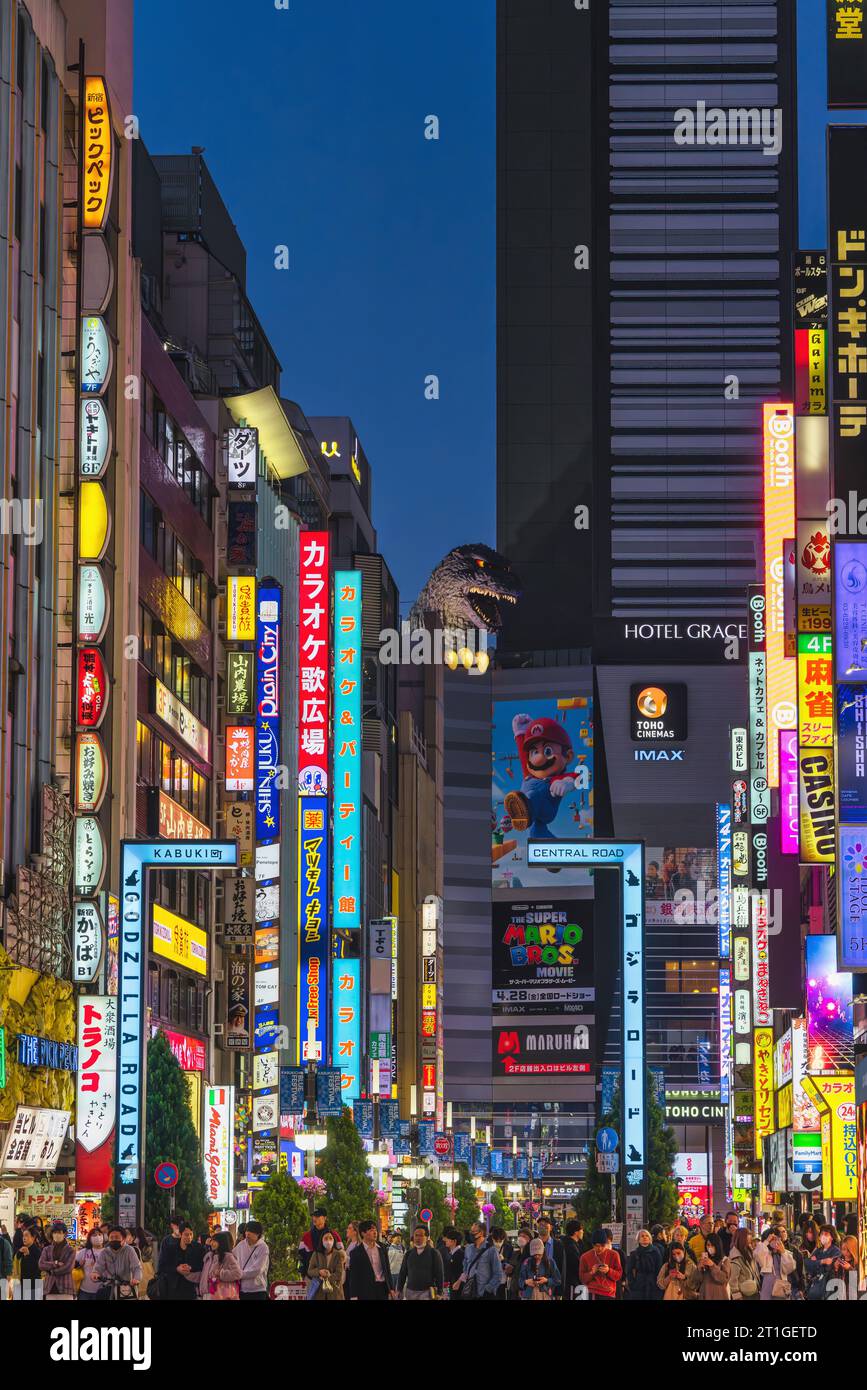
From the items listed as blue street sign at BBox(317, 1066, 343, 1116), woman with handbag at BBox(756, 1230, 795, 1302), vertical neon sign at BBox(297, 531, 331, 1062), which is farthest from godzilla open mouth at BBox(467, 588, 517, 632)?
woman with handbag at BBox(756, 1230, 795, 1302)

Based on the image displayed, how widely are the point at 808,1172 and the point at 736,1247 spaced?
33.4 meters

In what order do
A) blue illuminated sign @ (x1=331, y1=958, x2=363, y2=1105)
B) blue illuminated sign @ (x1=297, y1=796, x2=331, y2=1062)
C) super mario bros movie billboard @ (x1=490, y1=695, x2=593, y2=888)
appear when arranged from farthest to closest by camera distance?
super mario bros movie billboard @ (x1=490, y1=695, x2=593, y2=888) < blue illuminated sign @ (x1=331, y1=958, x2=363, y2=1105) < blue illuminated sign @ (x1=297, y1=796, x2=331, y2=1062)

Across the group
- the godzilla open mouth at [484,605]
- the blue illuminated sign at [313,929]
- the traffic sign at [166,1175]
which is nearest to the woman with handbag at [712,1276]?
the traffic sign at [166,1175]

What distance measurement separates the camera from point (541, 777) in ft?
544

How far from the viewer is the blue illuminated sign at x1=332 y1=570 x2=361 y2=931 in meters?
75.2

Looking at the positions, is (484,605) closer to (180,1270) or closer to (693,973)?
(693,973)

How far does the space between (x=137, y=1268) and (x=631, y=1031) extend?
12.8m

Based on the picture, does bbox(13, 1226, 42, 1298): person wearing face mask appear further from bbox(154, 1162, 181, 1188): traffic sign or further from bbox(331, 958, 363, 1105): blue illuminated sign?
bbox(331, 958, 363, 1105): blue illuminated sign

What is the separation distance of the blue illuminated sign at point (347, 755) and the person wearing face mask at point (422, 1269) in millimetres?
51190

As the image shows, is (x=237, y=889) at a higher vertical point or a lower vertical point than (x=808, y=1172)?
higher
